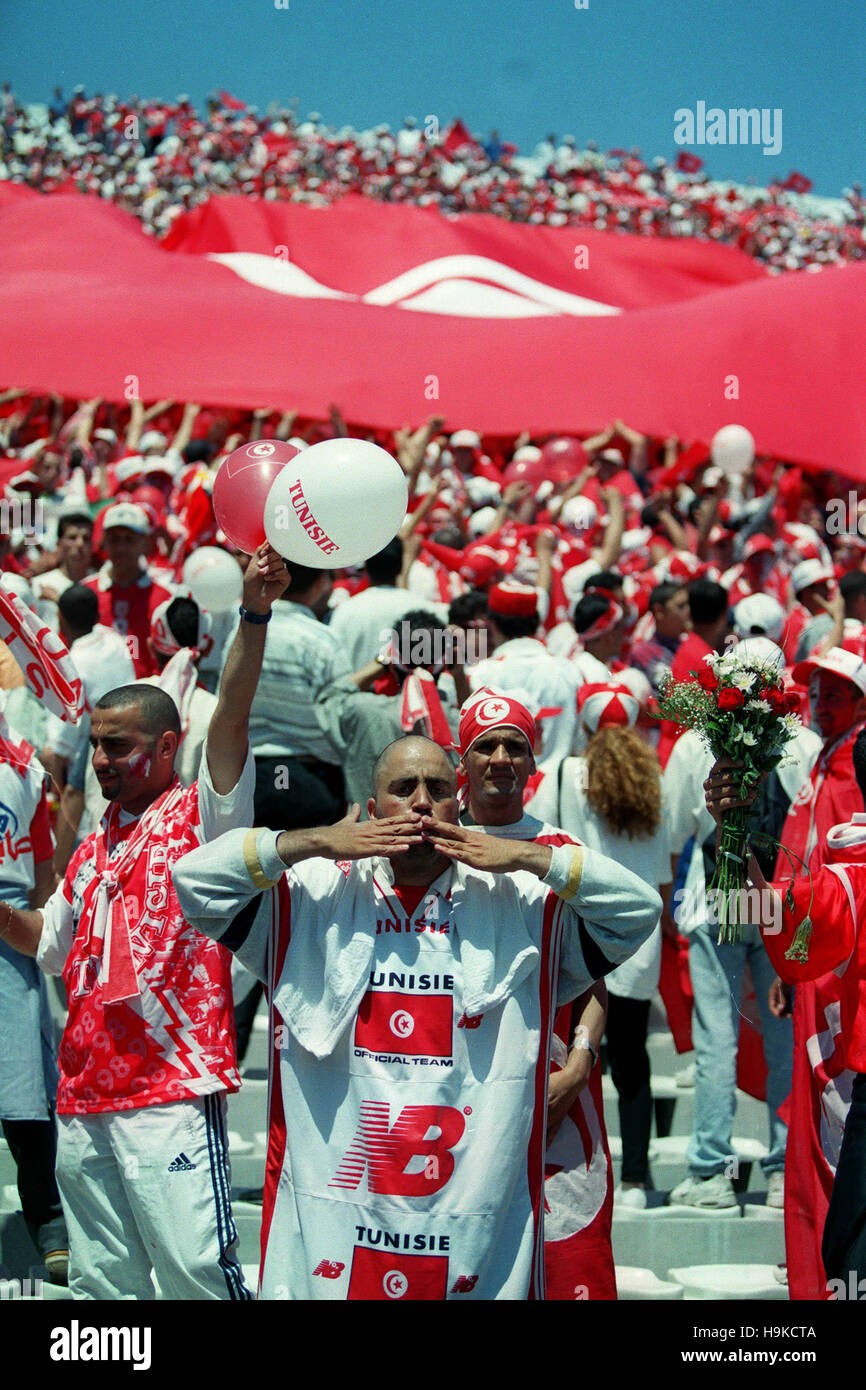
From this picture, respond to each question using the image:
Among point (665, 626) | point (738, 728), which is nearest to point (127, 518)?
point (665, 626)

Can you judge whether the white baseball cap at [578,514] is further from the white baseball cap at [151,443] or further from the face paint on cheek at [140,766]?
the face paint on cheek at [140,766]

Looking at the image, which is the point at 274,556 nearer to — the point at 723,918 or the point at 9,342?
the point at 723,918

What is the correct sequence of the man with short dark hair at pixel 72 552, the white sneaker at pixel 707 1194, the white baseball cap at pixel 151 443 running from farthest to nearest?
the white baseball cap at pixel 151 443, the man with short dark hair at pixel 72 552, the white sneaker at pixel 707 1194

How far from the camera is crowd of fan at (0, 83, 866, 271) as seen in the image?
1010 inches

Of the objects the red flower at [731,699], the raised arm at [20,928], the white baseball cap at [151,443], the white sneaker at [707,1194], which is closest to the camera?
the red flower at [731,699]

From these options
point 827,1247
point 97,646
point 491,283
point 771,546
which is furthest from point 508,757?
point 491,283

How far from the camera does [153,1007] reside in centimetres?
336

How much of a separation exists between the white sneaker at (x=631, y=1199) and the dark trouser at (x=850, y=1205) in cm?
188

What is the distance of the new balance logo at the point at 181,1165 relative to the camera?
3.26m

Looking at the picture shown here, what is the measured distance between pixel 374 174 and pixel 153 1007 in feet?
87.7

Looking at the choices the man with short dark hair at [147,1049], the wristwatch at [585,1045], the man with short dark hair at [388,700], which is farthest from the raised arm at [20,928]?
the man with short dark hair at [388,700]

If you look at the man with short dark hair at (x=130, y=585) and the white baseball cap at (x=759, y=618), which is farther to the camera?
the white baseball cap at (x=759, y=618)

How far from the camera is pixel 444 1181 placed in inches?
110

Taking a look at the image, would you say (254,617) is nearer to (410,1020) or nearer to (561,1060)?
(410,1020)
